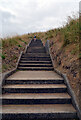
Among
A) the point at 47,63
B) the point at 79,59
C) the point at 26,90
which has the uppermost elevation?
the point at 79,59

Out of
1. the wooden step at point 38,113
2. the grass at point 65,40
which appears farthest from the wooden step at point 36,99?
the grass at point 65,40

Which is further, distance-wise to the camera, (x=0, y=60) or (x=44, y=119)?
(x=0, y=60)

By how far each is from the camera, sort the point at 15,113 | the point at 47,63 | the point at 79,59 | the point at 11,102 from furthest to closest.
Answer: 1. the point at 47,63
2. the point at 79,59
3. the point at 11,102
4. the point at 15,113

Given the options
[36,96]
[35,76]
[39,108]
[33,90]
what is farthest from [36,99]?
[35,76]

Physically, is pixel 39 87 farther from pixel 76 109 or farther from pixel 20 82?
pixel 76 109

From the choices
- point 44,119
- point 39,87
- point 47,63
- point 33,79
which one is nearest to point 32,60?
point 47,63

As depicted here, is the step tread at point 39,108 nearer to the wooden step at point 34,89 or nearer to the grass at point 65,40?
the wooden step at point 34,89

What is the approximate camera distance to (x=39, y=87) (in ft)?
11.0

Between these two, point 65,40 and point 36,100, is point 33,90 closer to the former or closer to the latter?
point 36,100

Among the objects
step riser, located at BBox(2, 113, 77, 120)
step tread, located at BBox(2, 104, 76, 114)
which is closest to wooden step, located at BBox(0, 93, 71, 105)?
step tread, located at BBox(2, 104, 76, 114)

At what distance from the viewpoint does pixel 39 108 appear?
2.77 metres

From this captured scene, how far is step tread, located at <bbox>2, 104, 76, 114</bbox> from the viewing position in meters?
2.62

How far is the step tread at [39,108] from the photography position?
8.61 ft

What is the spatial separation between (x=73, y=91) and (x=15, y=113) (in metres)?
1.90
